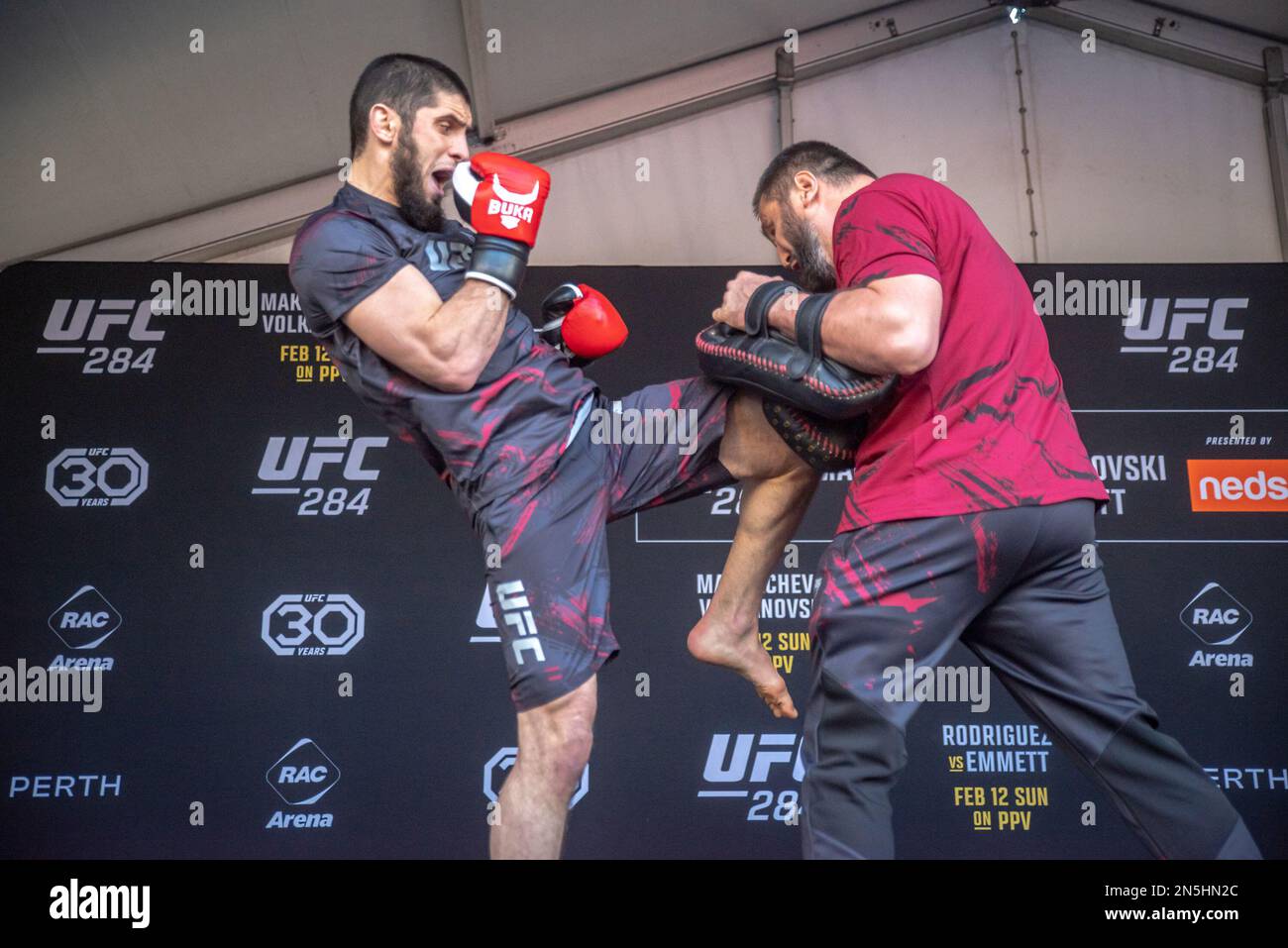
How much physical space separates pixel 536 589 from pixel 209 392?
2265 millimetres

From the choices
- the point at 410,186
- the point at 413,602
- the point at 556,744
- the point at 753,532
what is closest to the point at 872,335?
the point at 753,532

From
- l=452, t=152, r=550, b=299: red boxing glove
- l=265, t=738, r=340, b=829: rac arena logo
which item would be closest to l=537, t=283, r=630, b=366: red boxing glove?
l=452, t=152, r=550, b=299: red boxing glove

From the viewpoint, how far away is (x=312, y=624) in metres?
4.03

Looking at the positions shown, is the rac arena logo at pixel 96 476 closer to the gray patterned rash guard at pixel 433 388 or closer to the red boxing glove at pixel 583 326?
the gray patterned rash guard at pixel 433 388

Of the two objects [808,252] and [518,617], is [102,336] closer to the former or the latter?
[518,617]

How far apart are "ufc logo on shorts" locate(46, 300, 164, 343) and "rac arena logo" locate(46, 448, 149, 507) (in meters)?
0.38

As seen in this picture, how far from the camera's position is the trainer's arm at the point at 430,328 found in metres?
2.30

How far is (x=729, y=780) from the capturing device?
4.00 metres

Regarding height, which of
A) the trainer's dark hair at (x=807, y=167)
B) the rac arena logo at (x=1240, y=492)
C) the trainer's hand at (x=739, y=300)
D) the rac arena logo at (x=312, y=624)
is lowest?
the rac arena logo at (x=312, y=624)

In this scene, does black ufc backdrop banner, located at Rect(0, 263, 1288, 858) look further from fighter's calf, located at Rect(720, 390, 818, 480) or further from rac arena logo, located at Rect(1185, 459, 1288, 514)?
fighter's calf, located at Rect(720, 390, 818, 480)

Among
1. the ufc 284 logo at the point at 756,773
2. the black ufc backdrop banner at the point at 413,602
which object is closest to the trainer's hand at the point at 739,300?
the black ufc backdrop banner at the point at 413,602

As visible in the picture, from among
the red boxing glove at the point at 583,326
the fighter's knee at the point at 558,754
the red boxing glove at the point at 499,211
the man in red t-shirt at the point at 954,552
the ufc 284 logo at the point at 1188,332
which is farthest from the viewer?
the ufc 284 logo at the point at 1188,332

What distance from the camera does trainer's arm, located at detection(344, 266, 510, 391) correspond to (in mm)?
2305

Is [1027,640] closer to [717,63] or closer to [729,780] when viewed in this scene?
[729,780]
